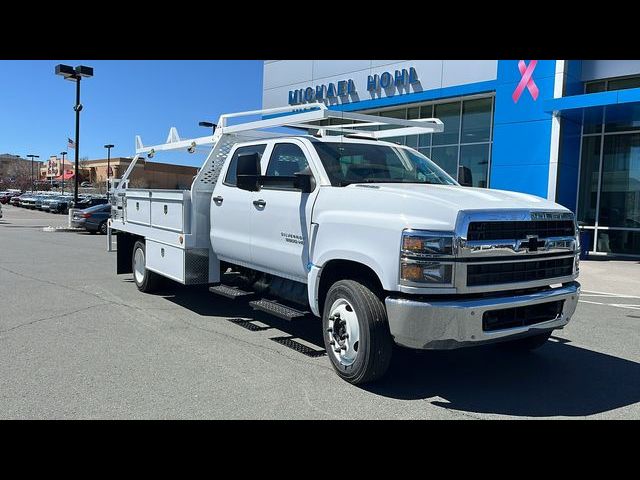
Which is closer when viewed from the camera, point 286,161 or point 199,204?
point 286,161

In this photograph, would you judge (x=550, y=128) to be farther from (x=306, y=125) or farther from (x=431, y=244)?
(x=431, y=244)

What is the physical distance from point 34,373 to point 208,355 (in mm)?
1551

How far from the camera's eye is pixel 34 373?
4938 millimetres

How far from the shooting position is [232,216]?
6656 mm

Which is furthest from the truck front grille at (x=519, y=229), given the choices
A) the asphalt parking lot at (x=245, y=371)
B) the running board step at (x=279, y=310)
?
the running board step at (x=279, y=310)

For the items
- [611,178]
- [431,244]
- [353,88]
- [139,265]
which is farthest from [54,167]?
[431,244]

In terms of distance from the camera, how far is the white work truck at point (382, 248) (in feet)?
13.8

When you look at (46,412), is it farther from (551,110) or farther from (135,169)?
(551,110)

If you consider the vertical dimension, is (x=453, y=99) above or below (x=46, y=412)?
above

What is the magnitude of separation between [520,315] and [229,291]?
3529mm

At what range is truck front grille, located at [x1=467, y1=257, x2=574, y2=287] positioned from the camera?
430cm

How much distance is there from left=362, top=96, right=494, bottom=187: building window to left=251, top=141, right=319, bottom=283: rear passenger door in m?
13.1

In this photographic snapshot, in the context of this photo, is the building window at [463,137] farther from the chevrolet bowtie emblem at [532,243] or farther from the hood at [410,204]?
the chevrolet bowtie emblem at [532,243]
